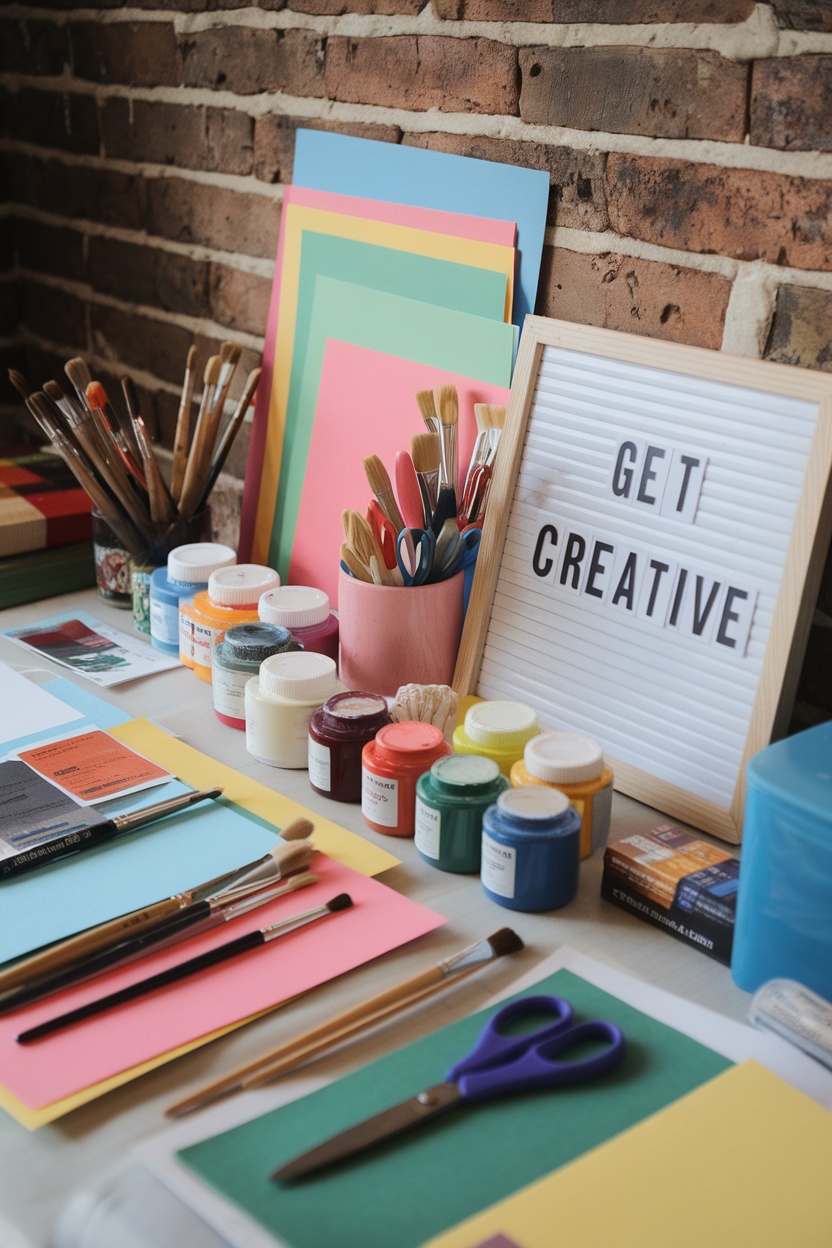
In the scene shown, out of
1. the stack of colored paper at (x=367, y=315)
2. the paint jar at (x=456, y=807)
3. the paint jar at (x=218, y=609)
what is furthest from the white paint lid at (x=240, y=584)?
the paint jar at (x=456, y=807)

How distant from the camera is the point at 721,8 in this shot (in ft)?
2.76

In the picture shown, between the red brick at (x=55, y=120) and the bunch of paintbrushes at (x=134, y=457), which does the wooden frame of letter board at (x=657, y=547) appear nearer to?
the bunch of paintbrushes at (x=134, y=457)

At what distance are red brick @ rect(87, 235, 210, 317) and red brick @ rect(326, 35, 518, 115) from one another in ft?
1.02

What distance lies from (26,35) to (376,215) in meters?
0.73

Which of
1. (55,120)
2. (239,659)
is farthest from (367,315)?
(55,120)

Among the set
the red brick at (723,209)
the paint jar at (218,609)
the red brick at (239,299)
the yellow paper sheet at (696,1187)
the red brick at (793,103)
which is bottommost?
the yellow paper sheet at (696,1187)

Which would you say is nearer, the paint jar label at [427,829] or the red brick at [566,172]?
the paint jar label at [427,829]

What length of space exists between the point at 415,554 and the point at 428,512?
0.04 m

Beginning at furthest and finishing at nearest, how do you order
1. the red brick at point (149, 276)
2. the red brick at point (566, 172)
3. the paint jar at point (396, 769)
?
the red brick at point (149, 276) → the red brick at point (566, 172) → the paint jar at point (396, 769)

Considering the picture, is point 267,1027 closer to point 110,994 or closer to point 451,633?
point 110,994

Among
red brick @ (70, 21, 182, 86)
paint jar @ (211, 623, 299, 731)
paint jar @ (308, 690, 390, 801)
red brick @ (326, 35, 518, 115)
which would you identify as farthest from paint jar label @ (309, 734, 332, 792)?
red brick @ (70, 21, 182, 86)

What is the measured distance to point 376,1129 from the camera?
1.94 feet

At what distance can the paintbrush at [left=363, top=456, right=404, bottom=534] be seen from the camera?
3.23 feet

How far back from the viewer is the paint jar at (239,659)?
3.28 ft
